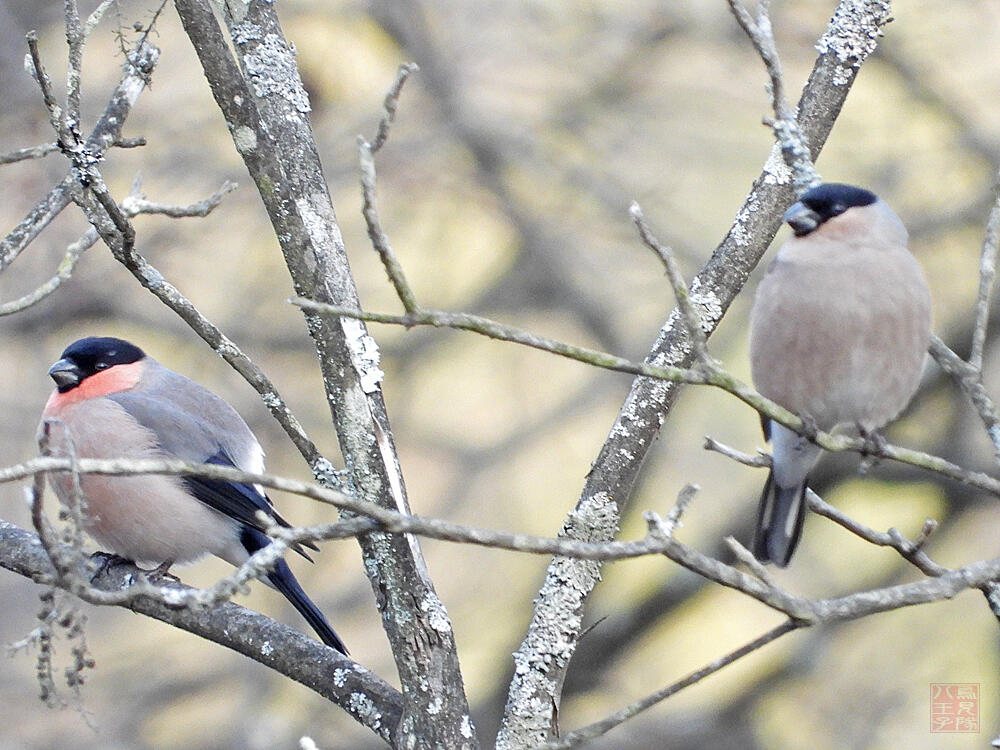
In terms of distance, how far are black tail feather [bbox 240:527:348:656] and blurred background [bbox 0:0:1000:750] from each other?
2518 mm

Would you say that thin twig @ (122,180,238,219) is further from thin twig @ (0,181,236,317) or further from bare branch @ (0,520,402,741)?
bare branch @ (0,520,402,741)

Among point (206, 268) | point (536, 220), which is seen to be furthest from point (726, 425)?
point (206, 268)

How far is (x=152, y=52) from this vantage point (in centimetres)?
292

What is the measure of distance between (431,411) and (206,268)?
1534mm

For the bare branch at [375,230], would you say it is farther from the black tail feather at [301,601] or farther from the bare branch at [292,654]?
the black tail feather at [301,601]

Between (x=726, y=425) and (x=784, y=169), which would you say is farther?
(x=726, y=425)

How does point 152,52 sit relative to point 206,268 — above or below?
below

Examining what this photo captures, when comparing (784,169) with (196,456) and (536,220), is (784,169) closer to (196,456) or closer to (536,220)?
(196,456)

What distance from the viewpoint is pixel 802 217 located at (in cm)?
254

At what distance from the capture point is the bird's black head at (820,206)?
2.53m

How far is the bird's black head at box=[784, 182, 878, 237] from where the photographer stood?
8.31 feet

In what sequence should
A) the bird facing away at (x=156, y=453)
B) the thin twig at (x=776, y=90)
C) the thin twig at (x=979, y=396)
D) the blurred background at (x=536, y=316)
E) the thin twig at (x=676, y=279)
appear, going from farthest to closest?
the blurred background at (x=536, y=316) < the bird facing away at (x=156, y=453) < the thin twig at (x=979, y=396) < the thin twig at (x=776, y=90) < the thin twig at (x=676, y=279)

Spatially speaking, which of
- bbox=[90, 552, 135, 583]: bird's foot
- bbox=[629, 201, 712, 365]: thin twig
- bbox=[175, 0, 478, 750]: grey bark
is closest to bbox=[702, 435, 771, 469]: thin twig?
bbox=[629, 201, 712, 365]: thin twig

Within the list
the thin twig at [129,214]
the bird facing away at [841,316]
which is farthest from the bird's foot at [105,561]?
the bird facing away at [841,316]
